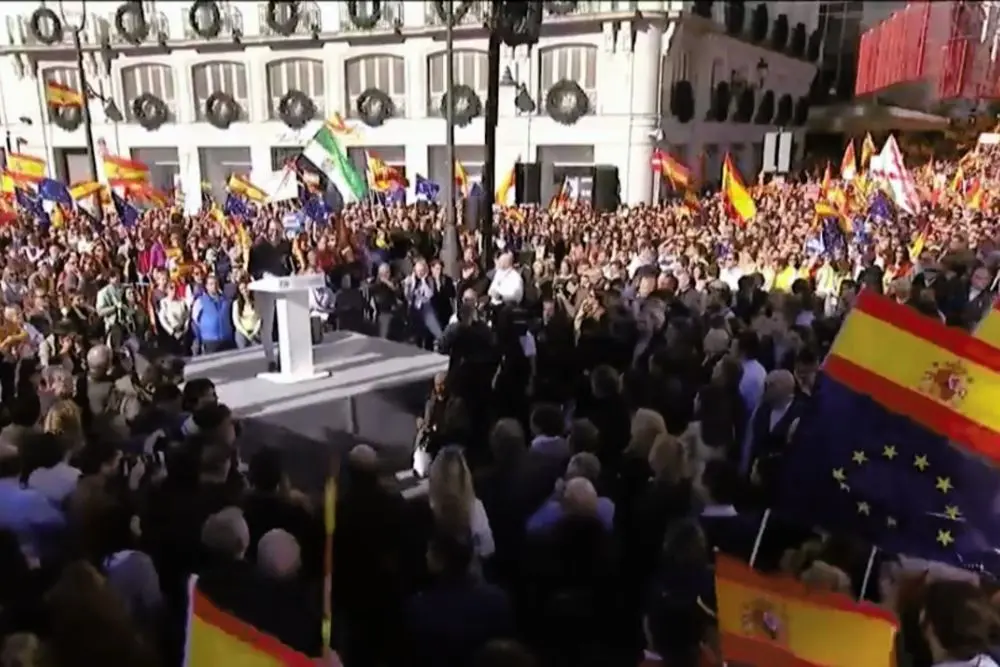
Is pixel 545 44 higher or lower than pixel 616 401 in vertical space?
higher

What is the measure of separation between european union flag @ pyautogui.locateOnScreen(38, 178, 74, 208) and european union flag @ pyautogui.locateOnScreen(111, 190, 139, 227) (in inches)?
23.3

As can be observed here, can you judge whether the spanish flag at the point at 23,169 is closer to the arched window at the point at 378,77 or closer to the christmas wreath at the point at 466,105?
the christmas wreath at the point at 466,105

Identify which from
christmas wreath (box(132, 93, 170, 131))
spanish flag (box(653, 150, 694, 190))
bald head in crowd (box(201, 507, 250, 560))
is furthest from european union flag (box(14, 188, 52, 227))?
christmas wreath (box(132, 93, 170, 131))

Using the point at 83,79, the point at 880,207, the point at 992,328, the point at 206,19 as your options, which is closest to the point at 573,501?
the point at 992,328

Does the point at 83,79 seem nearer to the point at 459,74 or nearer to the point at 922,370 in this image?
the point at 922,370

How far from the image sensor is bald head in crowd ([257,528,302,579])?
10.9ft

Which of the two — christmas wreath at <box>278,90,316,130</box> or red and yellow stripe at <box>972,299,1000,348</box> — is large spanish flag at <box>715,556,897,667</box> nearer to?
red and yellow stripe at <box>972,299,1000,348</box>

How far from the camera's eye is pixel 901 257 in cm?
977

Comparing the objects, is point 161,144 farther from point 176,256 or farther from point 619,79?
point 176,256

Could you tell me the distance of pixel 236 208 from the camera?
13281mm

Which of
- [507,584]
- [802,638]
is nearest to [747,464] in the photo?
[507,584]

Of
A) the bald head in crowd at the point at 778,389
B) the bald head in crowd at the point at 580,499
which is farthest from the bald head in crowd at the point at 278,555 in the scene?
the bald head in crowd at the point at 778,389

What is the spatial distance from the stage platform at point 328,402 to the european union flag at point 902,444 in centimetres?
364

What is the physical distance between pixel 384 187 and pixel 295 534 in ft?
38.1
